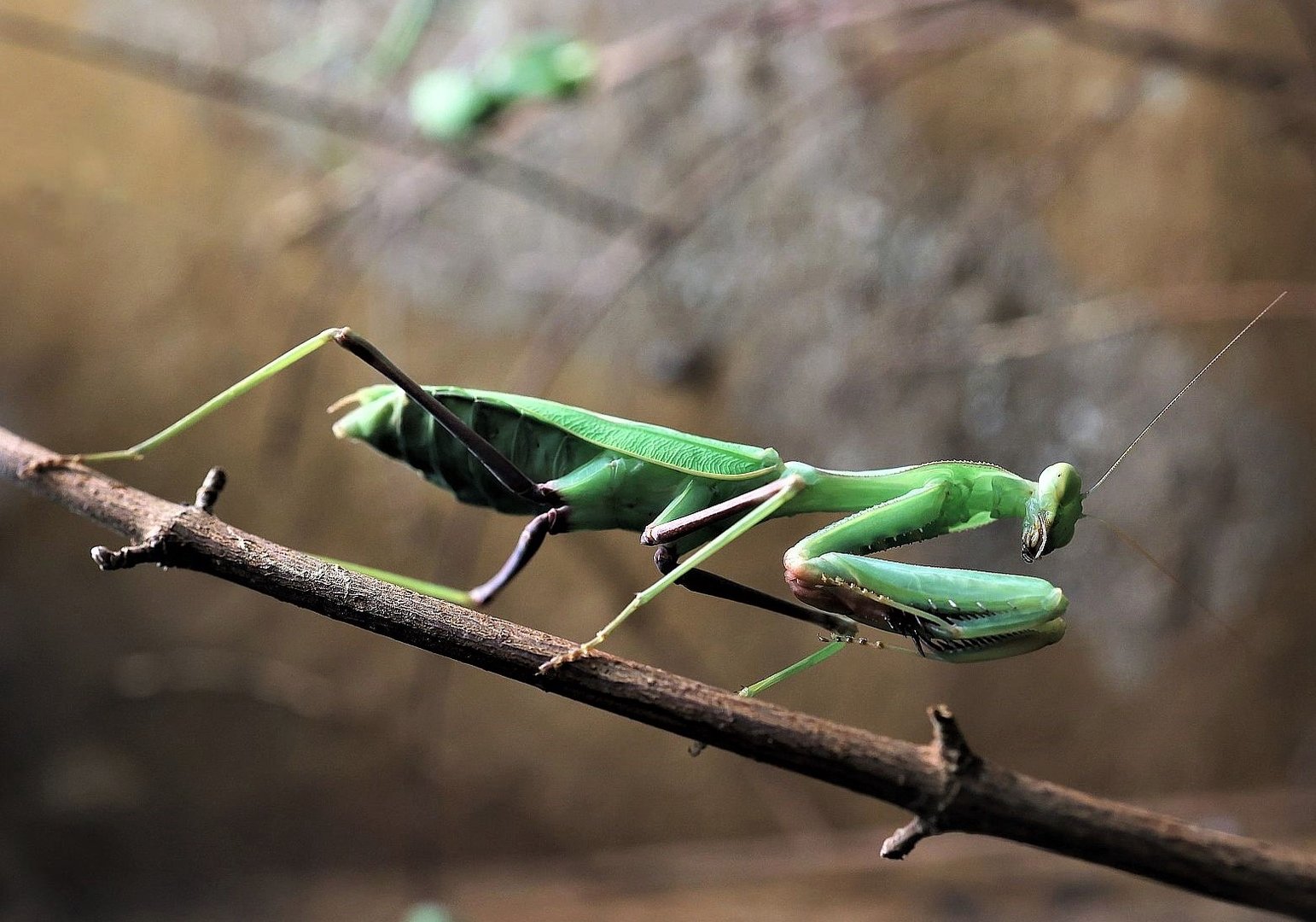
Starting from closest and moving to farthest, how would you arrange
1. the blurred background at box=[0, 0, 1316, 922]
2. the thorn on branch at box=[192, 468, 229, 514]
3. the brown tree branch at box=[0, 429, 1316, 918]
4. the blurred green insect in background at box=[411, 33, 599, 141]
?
1. the brown tree branch at box=[0, 429, 1316, 918]
2. the thorn on branch at box=[192, 468, 229, 514]
3. the blurred green insect in background at box=[411, 33, 599, 141]
4. the blurred background at box=[0, 0, 1316, 922]

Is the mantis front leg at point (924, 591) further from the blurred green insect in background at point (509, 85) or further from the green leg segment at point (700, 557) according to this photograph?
the blurred green insect in background at point (509, 85)

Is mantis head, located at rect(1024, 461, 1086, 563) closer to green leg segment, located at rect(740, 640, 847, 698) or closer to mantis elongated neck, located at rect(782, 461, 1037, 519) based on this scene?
mantis elongated neck, located at rect(782, 461, 1037, 519)

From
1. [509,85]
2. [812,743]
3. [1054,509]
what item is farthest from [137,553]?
[509,85]

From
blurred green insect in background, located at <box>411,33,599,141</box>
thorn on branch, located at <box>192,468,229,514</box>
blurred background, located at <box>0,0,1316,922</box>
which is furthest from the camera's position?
blurred background, located at <box>0,0,1316,922</box>

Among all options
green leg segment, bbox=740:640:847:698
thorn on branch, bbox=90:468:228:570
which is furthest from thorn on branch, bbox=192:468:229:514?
green leg segment, bbox=740:640:847:698

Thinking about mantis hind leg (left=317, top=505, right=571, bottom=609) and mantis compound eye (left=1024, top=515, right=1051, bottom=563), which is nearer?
mantis compound eye (left=1024, top=515, right=1051, bottom=563)

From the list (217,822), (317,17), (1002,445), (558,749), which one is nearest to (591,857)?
(558,749)
